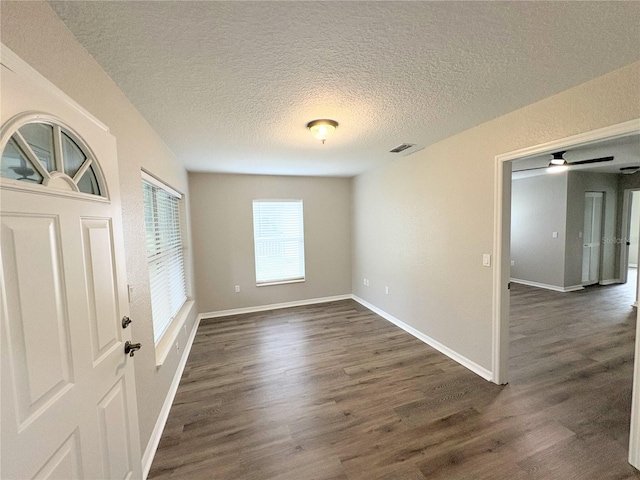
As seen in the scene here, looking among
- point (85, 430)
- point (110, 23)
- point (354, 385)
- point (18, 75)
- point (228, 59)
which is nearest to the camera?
point (18, 75)

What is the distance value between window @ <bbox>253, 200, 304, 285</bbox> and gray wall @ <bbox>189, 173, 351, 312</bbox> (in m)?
0.11

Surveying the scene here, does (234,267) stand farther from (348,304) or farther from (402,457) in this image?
(402,457)

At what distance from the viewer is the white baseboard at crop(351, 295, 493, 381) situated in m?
2.53

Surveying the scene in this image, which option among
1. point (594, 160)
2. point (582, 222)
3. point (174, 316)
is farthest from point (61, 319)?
point (582, 222)

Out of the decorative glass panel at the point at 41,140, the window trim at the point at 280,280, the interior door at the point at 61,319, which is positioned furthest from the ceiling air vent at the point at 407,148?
the decorative glass panel at the point at 41,140

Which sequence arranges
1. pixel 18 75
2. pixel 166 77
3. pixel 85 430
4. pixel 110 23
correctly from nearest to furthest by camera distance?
pixel 18 75 < pixel 85 430 < pixel 110 23 < pixel 166 77

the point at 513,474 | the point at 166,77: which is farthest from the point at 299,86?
the point at 513,474

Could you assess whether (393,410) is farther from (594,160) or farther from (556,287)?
(556,287)

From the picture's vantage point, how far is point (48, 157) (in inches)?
36.8

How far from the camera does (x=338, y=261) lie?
16.8 ft

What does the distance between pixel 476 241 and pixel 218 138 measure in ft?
9.17

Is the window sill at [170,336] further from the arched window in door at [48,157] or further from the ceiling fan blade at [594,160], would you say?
the ceiling fan blade at [594,160]

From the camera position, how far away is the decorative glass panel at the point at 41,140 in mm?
850

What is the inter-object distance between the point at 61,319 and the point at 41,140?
2.10 feet
